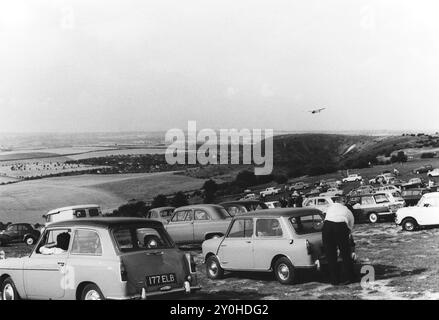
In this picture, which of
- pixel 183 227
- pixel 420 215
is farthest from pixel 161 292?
pixel 420 215

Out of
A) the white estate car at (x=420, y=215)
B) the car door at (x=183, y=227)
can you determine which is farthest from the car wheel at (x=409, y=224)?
the car door at (x=183, y=227)

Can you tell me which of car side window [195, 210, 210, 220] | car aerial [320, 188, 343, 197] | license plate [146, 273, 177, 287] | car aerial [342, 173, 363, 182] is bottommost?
license plate [146, 273, 177, 287]

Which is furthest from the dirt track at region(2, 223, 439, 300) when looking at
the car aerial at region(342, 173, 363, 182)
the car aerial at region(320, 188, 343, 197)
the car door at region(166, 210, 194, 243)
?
the car aerial at region(342, 173, 363, 182)

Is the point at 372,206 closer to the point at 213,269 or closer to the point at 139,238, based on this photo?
the point at 213,269

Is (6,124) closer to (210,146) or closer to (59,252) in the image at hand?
(210,146)

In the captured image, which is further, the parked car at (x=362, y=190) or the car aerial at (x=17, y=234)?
the parked car at (x=362, y=190)

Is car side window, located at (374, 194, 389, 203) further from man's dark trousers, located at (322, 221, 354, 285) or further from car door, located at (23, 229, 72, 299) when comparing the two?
car door, located at (23, 229, 72, 299)

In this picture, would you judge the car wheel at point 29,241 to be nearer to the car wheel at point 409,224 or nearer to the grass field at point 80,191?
the grass field at point 80,191

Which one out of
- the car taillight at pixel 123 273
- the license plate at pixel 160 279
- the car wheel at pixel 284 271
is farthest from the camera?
the car wheel at pixel 284 271

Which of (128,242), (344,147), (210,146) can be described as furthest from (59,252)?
(344,147)
